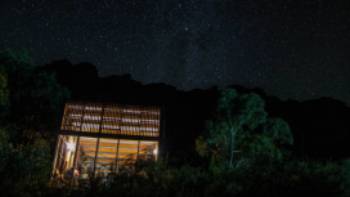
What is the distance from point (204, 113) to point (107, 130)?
17524 millimetres

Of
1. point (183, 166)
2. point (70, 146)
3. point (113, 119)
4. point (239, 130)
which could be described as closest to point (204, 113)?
point (239, 130)

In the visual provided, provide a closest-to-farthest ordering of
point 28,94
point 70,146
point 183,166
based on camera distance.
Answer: point 183,166 < point 70,146 < point 28,94

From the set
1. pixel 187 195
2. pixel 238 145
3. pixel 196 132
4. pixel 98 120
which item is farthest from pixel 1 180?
pixel 196 132

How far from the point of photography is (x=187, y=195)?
5098 millimetres

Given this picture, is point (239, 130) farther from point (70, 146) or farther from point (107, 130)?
point (70, 146)

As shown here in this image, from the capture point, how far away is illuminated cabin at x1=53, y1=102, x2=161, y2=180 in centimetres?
1008

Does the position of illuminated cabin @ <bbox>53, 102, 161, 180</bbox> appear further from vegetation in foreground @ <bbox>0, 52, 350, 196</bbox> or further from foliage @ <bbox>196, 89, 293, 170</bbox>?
foliage @ <bbox>196, 89, 293, 170</bbox>

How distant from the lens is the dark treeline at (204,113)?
23.2 m

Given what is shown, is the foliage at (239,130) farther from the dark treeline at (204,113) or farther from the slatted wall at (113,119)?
the dark treeline at (204,113)

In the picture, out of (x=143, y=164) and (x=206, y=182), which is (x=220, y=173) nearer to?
(x=206, y=182)

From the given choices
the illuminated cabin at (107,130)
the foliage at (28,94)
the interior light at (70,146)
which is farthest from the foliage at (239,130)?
the foliage at (28,94)

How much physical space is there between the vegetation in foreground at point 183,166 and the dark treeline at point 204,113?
17.3 feet

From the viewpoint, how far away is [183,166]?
6.39 meters

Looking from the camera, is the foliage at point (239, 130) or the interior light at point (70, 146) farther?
the foliage at point (239, 130)
